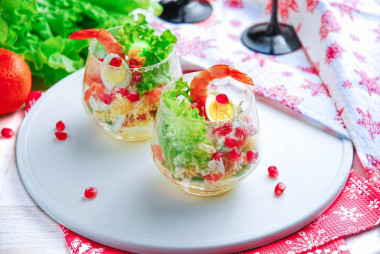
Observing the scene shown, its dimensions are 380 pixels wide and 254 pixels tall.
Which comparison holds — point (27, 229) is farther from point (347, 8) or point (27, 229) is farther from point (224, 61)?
point (347, 8)

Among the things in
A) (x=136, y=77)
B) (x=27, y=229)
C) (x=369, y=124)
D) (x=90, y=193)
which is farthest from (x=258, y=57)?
(x=27, y=229)

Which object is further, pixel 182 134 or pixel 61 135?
pixel 61 135

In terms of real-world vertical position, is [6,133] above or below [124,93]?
below

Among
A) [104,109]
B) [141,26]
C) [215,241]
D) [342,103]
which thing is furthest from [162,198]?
[342,103]

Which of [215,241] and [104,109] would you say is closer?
[215,241]

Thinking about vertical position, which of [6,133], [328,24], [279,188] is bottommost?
[6,133]

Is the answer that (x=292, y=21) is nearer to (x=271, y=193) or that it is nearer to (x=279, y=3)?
(x=279, y=3)
